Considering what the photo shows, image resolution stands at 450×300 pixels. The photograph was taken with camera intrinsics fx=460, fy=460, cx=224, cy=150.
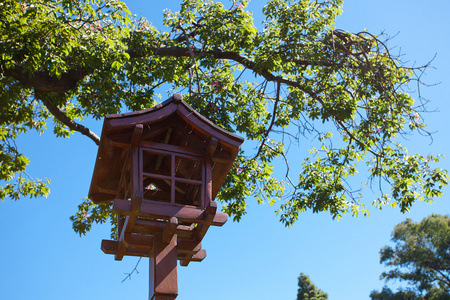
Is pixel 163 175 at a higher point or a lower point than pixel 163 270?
higher

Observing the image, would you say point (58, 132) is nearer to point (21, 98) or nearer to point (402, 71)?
point (21, 98)

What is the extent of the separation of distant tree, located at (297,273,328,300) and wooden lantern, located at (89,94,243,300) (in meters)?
20.1

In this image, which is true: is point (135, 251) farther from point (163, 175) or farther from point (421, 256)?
point (421, 256)

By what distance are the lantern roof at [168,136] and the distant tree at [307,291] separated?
20.2 m

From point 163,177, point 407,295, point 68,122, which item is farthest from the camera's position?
point 407,295

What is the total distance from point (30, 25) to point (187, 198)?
330 centimetres

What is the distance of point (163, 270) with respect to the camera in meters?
4.41

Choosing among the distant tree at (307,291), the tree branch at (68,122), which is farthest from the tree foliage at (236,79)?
the distant tree at (307,291)

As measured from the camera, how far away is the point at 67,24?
640cm

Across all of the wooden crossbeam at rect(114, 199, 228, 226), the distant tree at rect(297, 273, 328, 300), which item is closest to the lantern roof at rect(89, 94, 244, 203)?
the wooden crossbeam at rect(114, 199, 228, 226)

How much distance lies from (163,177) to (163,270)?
0.93 meters

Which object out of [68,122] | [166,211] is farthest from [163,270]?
[68,122]

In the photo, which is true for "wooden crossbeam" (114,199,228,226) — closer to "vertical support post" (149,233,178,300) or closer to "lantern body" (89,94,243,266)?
"lantern body" (89,94,243,266)

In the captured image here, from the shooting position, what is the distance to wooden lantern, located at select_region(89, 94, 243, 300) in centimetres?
439
